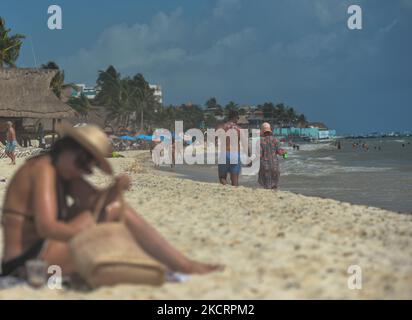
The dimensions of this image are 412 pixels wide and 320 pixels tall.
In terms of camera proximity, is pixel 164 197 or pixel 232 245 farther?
pixel 164 197

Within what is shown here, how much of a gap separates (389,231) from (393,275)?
1973 millimetres

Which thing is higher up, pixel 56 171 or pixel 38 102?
pixel 38 102

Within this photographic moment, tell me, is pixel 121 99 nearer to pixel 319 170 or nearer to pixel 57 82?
pixel 57 82

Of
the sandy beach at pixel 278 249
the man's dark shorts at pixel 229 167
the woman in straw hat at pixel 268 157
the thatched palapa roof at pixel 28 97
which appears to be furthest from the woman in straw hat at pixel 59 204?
the thatched palapa roof at pixel 28 97

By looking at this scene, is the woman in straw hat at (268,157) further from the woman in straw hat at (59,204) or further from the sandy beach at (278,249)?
the woman in straw hat at (59,204)

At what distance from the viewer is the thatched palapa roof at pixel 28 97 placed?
31.3 m

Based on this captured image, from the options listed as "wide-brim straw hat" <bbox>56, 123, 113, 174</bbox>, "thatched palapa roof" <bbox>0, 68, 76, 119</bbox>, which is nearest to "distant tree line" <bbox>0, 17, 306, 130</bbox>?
"thatched palapa roof" <bbox>0, 68, 76, 119</bbox>

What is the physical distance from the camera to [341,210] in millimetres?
7582

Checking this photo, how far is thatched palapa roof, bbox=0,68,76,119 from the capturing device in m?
31.3

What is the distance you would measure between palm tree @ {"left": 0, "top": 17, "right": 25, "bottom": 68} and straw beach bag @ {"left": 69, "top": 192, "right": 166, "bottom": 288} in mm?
38401

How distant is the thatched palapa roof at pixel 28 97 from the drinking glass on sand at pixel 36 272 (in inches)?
→ 1134

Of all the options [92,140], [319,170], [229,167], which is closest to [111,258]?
[92,140]
